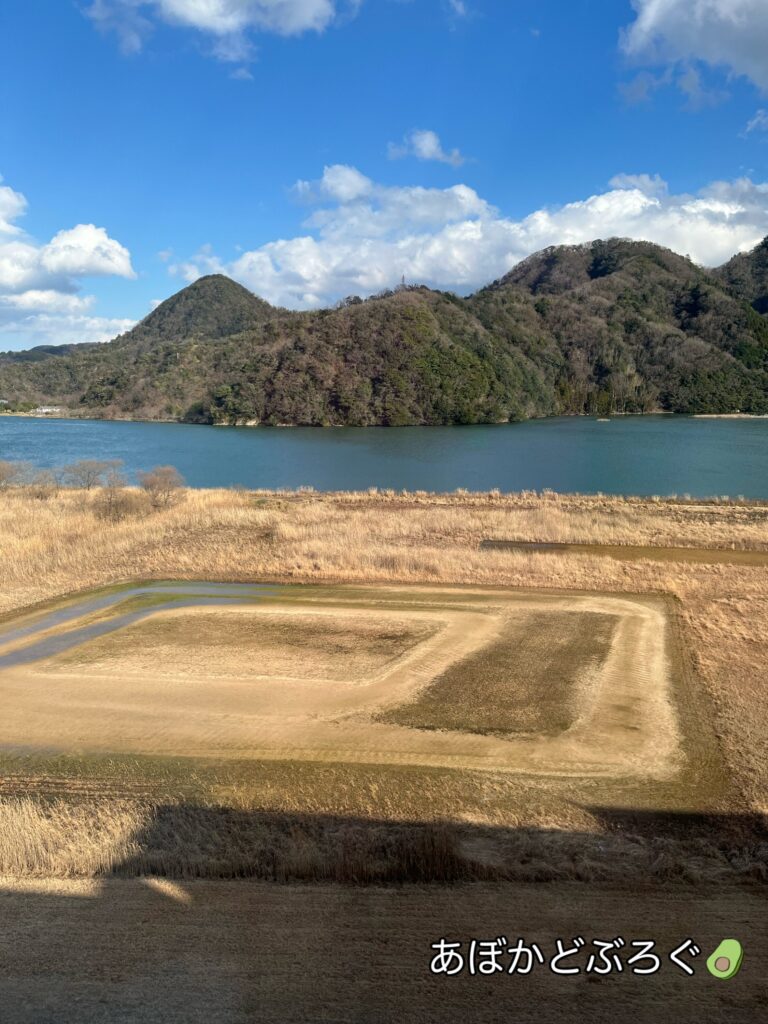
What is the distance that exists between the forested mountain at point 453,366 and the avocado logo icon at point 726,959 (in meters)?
115

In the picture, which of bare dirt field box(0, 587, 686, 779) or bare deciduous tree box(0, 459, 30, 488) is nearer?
bare dirt field box(0, 587, 686, 779)

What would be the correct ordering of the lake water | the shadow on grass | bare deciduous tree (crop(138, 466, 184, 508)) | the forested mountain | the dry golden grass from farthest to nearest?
the forested mountain → the lake water → bare deciduous tree (crop(138, 466, 184, 508)) → the dry golden grass → the shadow on grass

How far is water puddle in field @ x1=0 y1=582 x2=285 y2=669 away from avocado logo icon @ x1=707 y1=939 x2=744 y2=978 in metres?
15.1

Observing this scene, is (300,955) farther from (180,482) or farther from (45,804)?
(180,482)

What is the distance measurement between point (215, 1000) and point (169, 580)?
66.1ft

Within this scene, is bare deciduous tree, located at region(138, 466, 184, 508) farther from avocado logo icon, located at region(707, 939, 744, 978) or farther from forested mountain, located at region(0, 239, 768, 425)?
forested mountain, located at region(0, 239, 768, 425)

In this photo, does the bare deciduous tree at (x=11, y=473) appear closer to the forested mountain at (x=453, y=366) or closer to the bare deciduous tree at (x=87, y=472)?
the bare deciduous tree at (x=87, y=472)

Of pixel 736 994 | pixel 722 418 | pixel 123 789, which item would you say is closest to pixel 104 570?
pixel 123 789

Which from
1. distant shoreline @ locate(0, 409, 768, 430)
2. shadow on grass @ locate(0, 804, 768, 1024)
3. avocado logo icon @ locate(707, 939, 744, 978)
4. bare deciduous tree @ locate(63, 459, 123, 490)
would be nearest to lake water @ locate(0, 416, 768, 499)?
bare deciduous tree @ locate(63, 459, 123, 490)

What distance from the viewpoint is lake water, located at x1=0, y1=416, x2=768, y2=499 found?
53750 millimetres

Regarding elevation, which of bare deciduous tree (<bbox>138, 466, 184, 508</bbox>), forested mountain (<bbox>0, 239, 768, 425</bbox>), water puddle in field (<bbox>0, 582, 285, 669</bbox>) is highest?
forested mountain (<bbox>0, 239, 768, 425</bbox>)

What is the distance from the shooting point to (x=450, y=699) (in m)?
13.4

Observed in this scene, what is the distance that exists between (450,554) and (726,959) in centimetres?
2064

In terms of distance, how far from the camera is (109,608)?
68.6 feet
